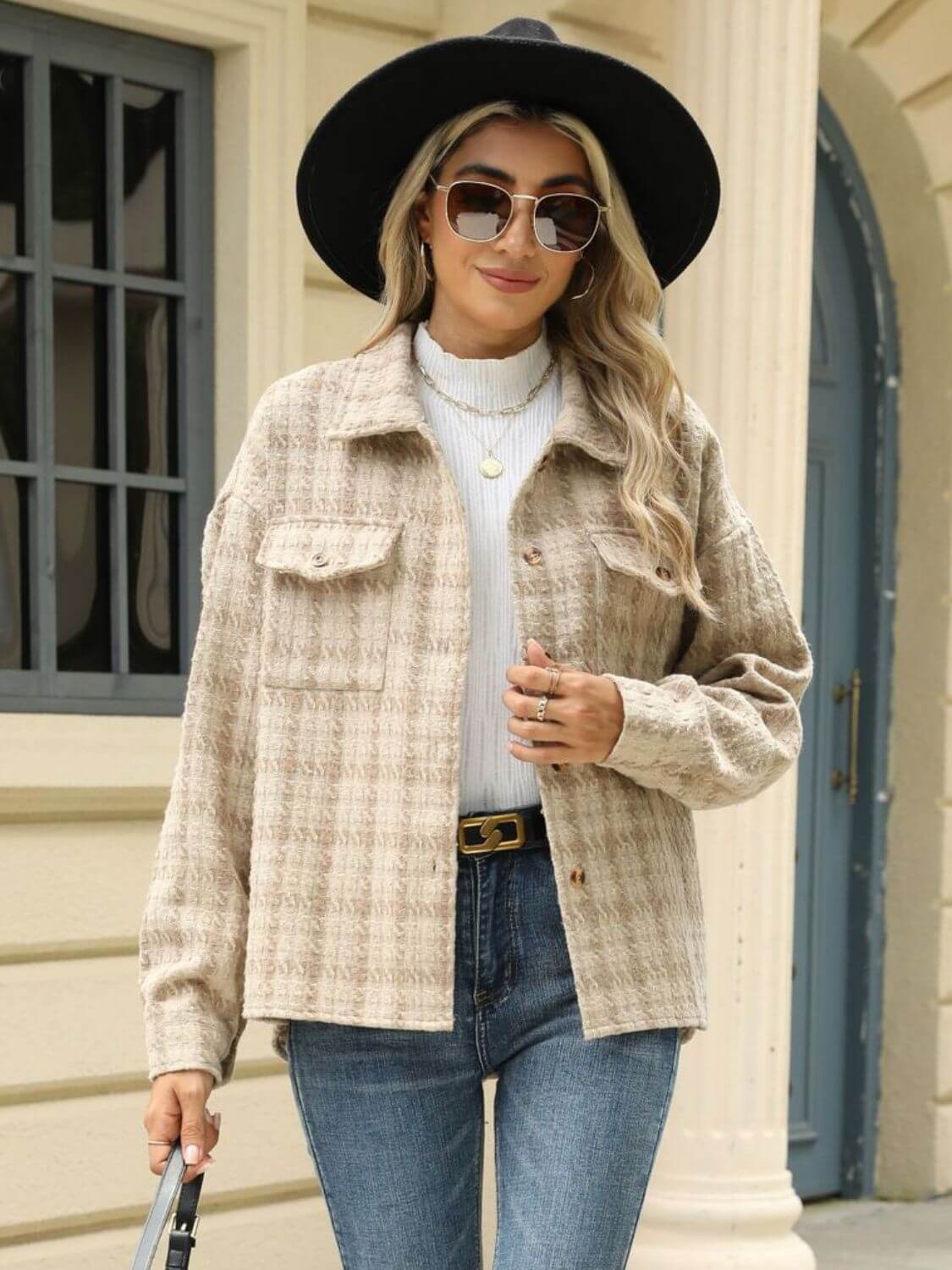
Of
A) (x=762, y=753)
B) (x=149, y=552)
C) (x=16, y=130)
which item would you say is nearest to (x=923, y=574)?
(x=149, y=552)

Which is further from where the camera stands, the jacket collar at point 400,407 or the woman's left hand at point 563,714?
the jacket collar at point 400,407

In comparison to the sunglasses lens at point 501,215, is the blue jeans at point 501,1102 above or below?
below

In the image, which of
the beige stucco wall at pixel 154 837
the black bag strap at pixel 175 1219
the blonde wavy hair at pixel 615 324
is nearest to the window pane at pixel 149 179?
the beige stucco wall at pixel 154 837

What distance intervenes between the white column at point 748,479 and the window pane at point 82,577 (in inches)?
51.1

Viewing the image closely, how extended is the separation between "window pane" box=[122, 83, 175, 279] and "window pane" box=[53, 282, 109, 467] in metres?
0.14

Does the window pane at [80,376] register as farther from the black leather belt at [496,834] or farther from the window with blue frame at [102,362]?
the black leather belt at [496,834]

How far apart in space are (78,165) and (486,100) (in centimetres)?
219

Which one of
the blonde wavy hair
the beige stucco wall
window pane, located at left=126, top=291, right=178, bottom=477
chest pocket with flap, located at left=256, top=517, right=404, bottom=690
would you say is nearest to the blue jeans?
chest pocket with flap, located at left=256, top=517, right=404, bottom=690

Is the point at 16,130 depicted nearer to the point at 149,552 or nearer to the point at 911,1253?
the point at 149,552

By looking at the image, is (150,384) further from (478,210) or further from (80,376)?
(478,210)

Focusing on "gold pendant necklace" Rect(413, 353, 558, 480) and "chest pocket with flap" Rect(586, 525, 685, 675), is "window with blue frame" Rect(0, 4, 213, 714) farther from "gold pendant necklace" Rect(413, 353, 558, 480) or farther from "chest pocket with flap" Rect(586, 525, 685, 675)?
"chest pocket with flap" Rect(586, 525, 685, 675)

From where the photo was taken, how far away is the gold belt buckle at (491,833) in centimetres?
206

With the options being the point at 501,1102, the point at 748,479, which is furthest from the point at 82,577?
the point at 501,1102

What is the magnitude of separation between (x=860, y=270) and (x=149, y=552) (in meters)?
2.58
